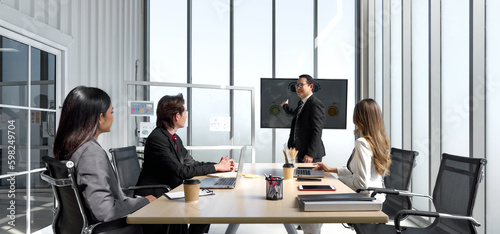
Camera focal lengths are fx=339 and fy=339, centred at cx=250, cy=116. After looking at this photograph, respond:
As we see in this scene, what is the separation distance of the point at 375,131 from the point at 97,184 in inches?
74.8

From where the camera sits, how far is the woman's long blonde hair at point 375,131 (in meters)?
2.46

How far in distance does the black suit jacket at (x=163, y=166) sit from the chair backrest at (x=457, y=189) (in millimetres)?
1554

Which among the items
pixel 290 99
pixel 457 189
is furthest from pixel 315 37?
pixel 457 189

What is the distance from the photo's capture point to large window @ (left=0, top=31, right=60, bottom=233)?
2938mm

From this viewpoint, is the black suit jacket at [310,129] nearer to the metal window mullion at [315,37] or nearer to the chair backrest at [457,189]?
the chair backrest at [457,189]

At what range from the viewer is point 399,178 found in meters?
2.81

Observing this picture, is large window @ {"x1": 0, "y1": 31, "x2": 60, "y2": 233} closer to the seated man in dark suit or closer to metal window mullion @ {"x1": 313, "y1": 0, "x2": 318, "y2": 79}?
the seated man in dark suit

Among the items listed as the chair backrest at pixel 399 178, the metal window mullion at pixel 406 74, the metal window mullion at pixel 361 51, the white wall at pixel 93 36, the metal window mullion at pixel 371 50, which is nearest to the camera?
the chair backrest at pixel 399 178

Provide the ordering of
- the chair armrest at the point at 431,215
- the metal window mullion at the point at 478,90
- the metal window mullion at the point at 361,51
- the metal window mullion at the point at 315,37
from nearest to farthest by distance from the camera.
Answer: the chair armrest at the point at 431,215 → the metal window mullion at the point at 478,90 → the metal window mullion at the point at 361,51 → the metal window mullion at the point at 315,37

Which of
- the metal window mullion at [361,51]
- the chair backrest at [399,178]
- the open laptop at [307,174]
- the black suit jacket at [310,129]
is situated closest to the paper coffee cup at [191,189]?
the open laptop at [307,174]

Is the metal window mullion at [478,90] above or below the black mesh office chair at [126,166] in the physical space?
above

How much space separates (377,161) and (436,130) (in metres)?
1.57

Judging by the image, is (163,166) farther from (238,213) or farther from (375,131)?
(375,131)

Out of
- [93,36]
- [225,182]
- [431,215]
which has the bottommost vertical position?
[431,215]
